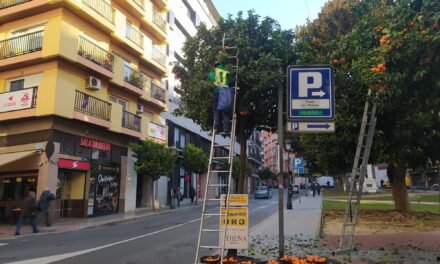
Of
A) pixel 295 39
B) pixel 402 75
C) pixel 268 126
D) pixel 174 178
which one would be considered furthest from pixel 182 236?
pixel 174 178

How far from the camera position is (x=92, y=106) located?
24.4 metres

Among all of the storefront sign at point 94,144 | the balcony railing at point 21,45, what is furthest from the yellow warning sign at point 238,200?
the balcony railing at point 21,45

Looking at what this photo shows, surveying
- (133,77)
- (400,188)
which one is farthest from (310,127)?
(133,77)

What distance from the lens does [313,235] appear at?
44.2ft

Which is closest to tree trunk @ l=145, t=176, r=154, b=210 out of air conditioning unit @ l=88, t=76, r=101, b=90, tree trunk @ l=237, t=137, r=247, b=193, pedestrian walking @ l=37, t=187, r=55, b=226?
air conditioning unit @ l=88, t=76, r=101, b=90

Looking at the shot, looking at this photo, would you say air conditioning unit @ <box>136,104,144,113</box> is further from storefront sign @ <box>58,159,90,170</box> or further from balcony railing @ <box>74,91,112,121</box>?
storefront sign @ <box>58,159,90,170</box>

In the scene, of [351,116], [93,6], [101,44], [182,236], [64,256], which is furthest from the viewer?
[101,44]

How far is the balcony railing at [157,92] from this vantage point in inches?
1273

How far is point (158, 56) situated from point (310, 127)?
26417 millimetres

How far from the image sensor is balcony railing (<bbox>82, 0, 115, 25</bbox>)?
2428cm

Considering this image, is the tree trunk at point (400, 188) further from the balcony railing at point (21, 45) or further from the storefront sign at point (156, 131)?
the balcony railing at point (21, 45)

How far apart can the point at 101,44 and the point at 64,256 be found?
17.8m

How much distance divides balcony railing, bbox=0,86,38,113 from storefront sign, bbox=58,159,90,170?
3210 millimetres

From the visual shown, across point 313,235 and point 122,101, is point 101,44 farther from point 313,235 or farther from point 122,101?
point 313,235
